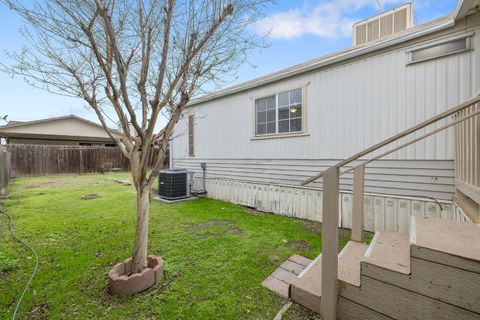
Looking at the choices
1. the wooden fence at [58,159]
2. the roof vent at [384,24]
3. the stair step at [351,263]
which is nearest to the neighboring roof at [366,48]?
the roof vent at [384,24]

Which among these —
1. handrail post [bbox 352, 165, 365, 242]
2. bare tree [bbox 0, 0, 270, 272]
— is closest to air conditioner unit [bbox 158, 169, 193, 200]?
bare tree [bbox 0, 0, 270, 272]

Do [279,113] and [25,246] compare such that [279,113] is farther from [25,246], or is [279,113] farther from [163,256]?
[25,246]

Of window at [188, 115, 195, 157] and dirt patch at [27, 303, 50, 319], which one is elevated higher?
window at [188, 115, 195, 157]

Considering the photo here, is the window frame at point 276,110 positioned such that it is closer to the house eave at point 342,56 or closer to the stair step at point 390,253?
the house eave at point 342,56

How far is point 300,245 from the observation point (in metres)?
3.88

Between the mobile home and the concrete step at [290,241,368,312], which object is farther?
the mobile home

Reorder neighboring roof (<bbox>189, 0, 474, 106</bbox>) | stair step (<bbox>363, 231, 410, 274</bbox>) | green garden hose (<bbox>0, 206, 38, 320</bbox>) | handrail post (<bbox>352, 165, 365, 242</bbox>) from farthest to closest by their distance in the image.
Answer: neighboring roof (<bbox>189, 0, 474, 106</bbox>)
handrail post (<bbox>352, 165, 365, 242</bbox>)
green garden hose (<bbox>0, 206, 38, 320</bbox>)
stair step (<bbox>363, 231, 410, 274</bbox>)

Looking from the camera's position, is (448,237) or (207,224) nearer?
(448,237)

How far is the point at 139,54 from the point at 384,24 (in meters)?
5.27

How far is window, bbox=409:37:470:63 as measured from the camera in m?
3.53

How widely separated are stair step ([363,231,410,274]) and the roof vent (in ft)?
14.8

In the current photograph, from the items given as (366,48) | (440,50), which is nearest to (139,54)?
(366,48)

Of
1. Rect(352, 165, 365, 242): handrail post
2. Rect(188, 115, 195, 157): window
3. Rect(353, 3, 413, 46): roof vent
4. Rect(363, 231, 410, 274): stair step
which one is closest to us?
Rect(363, 231, 410, 274): stair step

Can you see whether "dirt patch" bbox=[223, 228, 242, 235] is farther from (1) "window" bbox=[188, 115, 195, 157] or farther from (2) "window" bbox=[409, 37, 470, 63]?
(1) "window" bbox=[188, 115, 195, 157]
